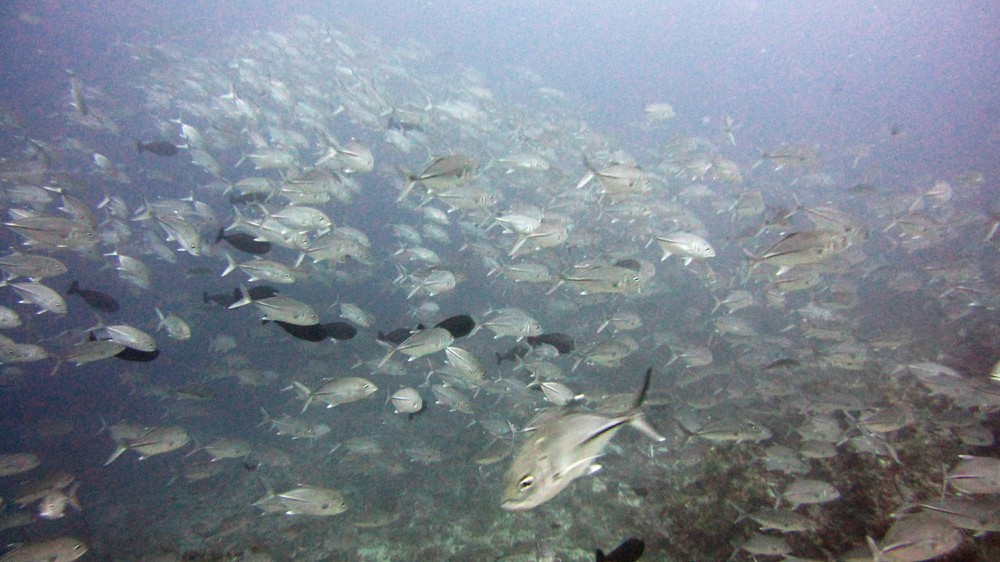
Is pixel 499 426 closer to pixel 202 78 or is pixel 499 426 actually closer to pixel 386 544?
pixel 386 544

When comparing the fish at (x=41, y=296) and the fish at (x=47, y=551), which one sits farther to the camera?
the fish at (x=41, y=296)

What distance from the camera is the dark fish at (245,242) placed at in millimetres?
7594

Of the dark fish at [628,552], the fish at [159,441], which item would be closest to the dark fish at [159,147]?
the fish at [159,441]

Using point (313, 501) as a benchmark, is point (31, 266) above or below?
above

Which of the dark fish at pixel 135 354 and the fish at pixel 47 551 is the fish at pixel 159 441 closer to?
the dark fish at pixel 135 354

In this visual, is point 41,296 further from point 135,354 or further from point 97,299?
point 97,299

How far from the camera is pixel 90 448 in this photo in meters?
14.2

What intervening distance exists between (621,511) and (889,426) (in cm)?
365

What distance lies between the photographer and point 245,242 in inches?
305

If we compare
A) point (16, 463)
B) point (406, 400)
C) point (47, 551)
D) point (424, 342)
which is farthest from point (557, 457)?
point (16, 463)

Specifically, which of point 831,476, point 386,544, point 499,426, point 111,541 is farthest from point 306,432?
point 831,476

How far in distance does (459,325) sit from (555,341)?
187cm

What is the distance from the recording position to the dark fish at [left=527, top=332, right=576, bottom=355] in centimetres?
678

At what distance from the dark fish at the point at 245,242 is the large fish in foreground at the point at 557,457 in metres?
7.31
